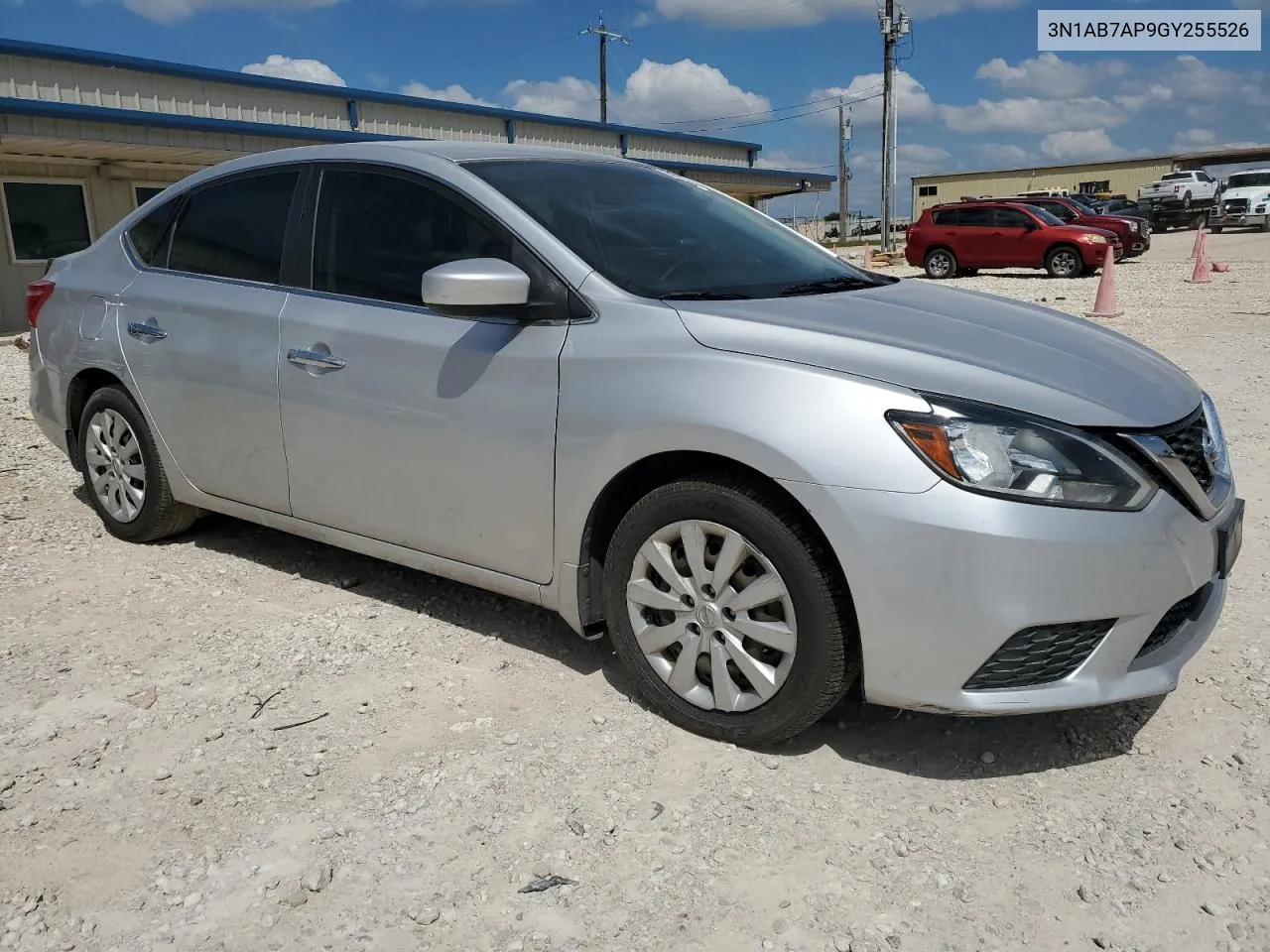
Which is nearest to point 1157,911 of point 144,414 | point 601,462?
point 601,462

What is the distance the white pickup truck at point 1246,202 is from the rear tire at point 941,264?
19.6 m

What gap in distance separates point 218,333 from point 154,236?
0.85m

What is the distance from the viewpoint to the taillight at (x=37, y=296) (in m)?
Result: 4.81

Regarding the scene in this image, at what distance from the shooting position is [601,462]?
296 centimetres

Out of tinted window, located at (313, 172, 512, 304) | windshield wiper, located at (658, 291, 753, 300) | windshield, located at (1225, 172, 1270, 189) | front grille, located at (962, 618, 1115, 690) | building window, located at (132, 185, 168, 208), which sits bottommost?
front grille, located at (962, 618, 1115, 690)

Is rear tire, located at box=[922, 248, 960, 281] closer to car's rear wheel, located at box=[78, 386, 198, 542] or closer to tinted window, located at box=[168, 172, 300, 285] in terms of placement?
tinted window, located at box=[168, 172, 300, 285]

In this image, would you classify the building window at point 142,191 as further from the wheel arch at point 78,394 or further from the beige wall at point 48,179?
the wheel arch at point 78,394

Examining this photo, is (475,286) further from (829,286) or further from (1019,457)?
(1019,457)

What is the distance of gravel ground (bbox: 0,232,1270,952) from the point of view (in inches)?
88.4

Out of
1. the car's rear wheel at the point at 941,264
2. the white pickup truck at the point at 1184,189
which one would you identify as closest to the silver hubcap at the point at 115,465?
the car's rear wheel at the point at 941,264

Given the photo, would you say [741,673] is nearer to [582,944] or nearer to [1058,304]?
[582,944]

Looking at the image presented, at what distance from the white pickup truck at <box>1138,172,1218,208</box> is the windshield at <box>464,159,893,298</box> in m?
42.6

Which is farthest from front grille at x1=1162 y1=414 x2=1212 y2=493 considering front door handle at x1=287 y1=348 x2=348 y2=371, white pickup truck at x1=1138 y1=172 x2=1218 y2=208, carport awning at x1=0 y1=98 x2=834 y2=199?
white pickup truck at x1=1138 y1=172 x2=1218 y2=208

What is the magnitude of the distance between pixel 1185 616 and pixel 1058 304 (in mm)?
13713
